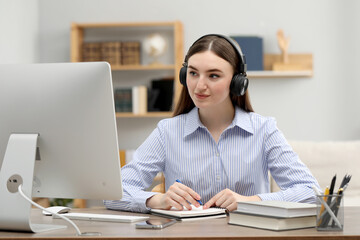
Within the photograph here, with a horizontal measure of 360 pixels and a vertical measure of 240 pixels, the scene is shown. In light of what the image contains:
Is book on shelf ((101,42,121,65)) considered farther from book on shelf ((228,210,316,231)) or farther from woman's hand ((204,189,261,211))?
book on shelf ((228,210,316,231))

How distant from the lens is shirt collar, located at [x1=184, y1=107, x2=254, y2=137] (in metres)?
2.11

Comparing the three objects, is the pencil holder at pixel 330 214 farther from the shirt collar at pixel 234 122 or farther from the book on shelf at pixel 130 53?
the book on shelf at pixel 130 53

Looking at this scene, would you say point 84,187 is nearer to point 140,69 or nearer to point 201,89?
point 201,89

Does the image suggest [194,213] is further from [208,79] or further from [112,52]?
[112,52]

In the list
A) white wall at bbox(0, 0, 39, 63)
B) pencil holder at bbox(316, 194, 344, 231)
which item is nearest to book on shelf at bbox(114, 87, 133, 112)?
white wall at bbox(0, 0, 39, 63)

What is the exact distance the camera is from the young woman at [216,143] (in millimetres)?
2016

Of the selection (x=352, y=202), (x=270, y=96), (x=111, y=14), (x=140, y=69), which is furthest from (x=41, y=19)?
(x=352, y=202)

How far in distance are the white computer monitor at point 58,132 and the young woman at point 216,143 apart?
0.48 m

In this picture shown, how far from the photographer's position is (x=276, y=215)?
1.44m

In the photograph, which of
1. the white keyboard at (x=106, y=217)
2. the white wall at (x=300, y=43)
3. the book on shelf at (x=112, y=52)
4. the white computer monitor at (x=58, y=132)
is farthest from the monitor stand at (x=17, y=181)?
the white wall at (x=300, y=43)

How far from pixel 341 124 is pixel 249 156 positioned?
119 inches

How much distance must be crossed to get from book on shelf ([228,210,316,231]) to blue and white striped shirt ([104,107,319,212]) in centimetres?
55

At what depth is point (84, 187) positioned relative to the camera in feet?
4.95

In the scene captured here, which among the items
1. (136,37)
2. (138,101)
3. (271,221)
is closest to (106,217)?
(271,221)
